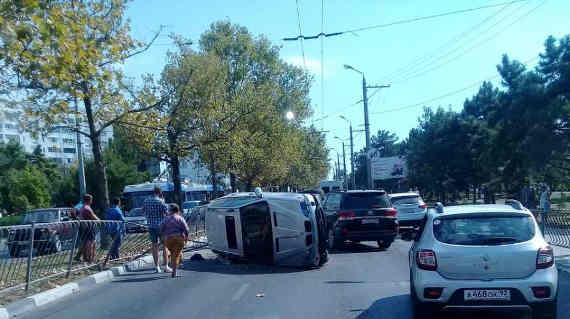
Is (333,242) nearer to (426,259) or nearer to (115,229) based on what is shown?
(115,229)

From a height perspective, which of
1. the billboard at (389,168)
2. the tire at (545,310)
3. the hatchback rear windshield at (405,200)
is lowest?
the tire at (545,310)

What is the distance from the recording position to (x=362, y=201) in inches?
700

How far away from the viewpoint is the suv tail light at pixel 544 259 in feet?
24.3

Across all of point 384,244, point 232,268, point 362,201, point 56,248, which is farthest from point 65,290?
point 384,244

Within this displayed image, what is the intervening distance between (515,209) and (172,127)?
17.3m

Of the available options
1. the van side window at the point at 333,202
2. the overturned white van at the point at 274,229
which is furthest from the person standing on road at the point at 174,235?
the van side window at the point at 333,202

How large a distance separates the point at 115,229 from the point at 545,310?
10.4 meters

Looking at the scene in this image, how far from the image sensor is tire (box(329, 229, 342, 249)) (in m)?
18.1

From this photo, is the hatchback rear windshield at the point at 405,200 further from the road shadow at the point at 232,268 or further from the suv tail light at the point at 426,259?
the suv tail light at the point at 426,259

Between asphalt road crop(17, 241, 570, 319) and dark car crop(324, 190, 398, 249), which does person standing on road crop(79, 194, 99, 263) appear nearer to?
asphalt road crop(17, 241, 570, 319)

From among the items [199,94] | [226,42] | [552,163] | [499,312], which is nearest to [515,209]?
[499,312]

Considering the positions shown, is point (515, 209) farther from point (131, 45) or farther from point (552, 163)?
point (552, 163)

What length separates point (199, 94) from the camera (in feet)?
72.3

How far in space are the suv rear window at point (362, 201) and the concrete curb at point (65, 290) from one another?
5744mm
